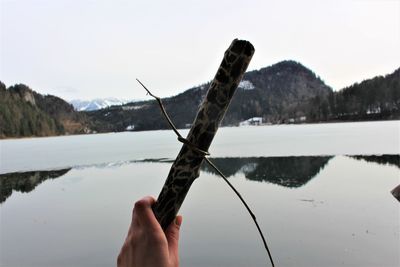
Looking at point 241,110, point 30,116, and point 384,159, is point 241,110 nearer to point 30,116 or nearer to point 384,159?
point 30,116

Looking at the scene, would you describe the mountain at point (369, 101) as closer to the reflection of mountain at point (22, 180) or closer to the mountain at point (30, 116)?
the reflection of mountain at point (22, 180)

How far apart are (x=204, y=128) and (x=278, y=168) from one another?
74.3ft

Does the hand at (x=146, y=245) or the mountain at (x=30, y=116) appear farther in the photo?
the mountain at (x=30, y=116)

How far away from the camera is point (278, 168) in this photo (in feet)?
77.0

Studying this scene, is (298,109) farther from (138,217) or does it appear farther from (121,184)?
(138,217)

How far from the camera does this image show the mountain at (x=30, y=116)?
130000 mm

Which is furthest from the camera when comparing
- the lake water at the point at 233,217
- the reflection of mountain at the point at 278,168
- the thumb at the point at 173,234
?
the reflection of mountain at the point at 278,168

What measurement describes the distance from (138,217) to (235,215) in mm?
12095

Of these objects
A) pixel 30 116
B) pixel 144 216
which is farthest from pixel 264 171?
pixel 30 116

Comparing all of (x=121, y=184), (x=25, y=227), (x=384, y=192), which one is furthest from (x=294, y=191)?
(x=25, y=227)

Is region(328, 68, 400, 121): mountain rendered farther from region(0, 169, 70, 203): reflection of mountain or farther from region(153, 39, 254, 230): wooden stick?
region(153, 39, 254, 230): wooden stick

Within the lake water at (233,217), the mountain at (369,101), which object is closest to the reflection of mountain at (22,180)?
the lake water at (233,217)

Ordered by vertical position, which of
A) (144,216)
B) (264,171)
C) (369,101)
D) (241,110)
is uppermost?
(241,110)

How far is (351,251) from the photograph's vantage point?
938cm
